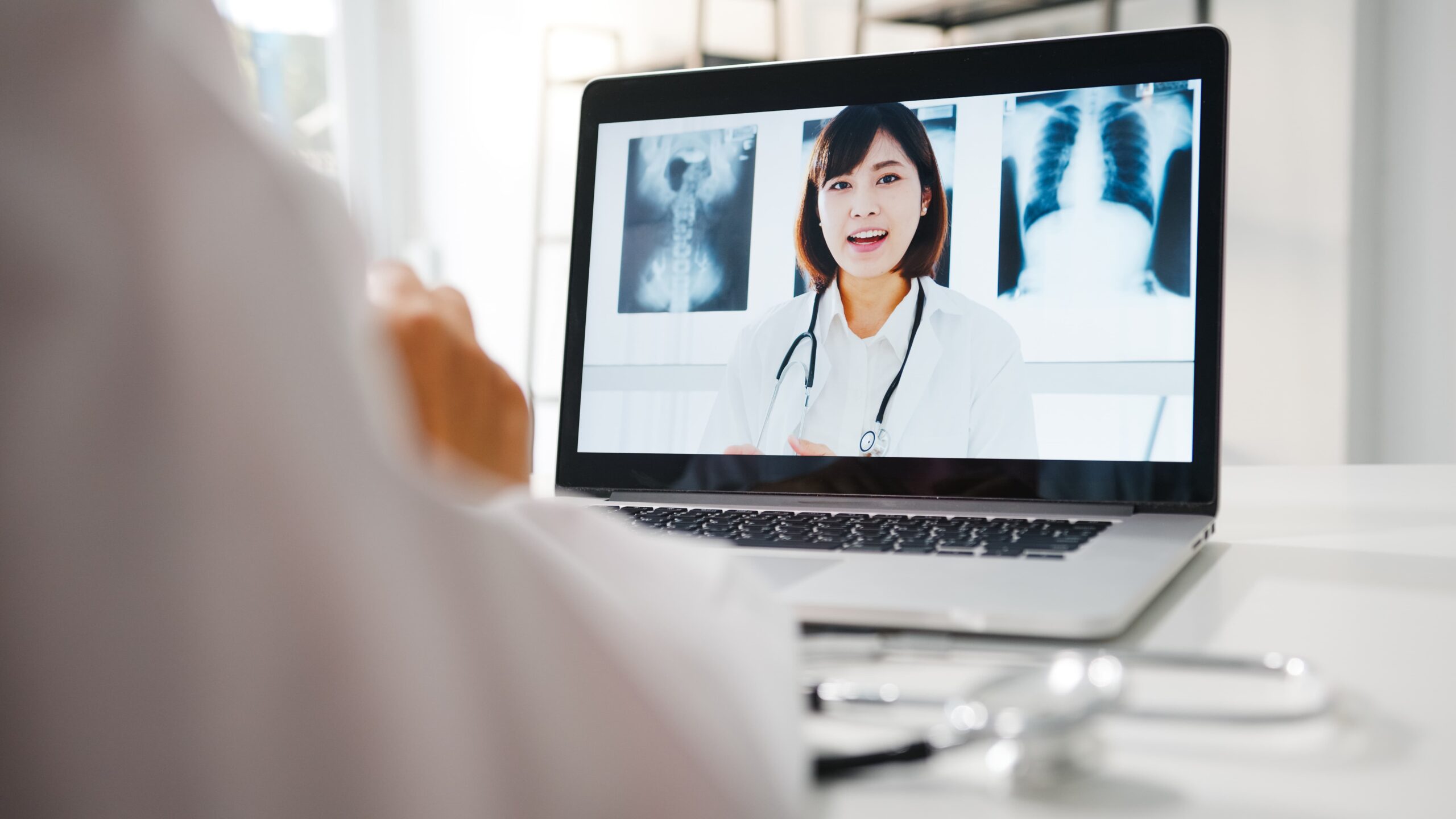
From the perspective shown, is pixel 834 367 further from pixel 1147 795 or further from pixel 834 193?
pixel 1147 795

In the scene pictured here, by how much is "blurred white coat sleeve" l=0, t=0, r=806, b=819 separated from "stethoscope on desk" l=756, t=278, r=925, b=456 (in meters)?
0.48

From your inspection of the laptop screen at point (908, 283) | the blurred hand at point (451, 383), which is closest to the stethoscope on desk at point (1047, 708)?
the blurred hand at point (451, 383)

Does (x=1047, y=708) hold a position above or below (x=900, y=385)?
below

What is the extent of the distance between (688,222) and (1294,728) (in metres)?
0.51

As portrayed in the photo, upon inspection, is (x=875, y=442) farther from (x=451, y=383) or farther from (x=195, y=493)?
(x=195, y=493)

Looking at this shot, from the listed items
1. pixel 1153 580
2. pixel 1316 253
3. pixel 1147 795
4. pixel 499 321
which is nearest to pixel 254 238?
pixel 1147 795

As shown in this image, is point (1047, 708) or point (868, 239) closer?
point (1047, 708)

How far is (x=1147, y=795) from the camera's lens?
203 millimetres

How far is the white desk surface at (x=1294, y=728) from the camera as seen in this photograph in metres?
0.20

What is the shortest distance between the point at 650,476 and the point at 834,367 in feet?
0.45

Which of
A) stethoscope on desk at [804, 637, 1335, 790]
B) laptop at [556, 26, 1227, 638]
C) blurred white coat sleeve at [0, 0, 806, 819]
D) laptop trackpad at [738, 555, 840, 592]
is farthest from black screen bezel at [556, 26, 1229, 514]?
blurred white coat sleeve at [0, 0, 806, 819]

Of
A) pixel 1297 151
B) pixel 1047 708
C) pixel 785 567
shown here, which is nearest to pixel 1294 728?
pixel 1047 708

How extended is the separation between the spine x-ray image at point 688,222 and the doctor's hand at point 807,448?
96 millimetres

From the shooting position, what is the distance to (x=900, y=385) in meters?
0.61
